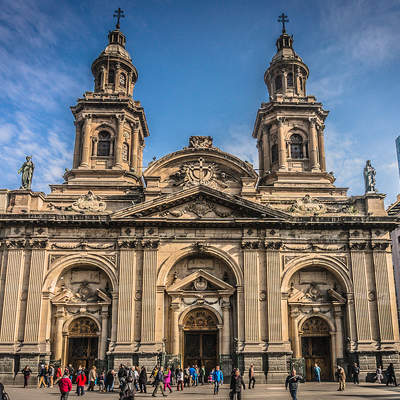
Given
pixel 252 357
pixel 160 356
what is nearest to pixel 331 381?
pixel 252 357

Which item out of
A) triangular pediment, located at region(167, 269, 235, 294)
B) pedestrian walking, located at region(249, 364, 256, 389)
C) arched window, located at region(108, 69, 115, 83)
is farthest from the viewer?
arched window, located at region(108, 69, 115, 83)

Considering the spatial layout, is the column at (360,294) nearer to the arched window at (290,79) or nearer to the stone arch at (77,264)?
the stone arch at (77,264)

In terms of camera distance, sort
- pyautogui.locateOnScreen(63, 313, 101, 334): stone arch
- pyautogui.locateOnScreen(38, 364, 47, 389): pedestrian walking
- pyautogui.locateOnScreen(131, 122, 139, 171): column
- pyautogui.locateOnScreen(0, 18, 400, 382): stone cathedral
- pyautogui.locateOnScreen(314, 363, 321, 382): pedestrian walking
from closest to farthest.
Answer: pyautogui.locateOnScreen(38, 364, 47, 389): pedestrian walking → pyautogui.locateOnScreen(314, 363, 321, 382): pedestrian walking → pyautogui.locateOnScreen(0, 18, 400, 382): stone cathedral → pyautogui.locateOnScreen(63, 313, 101, 334): stone arch → pyautogui.locateOnScreen(131, 122, 139, 171): column

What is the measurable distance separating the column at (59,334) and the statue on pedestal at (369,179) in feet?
84.0

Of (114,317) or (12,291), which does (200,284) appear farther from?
(12,291)

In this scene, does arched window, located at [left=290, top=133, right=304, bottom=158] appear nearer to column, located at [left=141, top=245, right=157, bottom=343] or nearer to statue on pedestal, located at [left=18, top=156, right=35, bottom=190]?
column, located at [left=141, top=245, right=157, bottom=343]

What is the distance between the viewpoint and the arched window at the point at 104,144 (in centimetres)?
4431

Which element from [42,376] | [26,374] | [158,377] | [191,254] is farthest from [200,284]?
[26,374]

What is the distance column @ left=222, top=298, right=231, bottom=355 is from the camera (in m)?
34.6

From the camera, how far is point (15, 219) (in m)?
35.9

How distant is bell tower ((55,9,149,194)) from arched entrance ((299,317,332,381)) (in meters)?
18.4

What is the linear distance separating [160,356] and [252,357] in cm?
635

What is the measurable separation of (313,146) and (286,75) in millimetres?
8291

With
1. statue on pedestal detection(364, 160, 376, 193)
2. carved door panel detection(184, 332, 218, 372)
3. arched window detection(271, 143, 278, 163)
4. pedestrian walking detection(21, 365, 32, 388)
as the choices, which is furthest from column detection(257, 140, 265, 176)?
pedestrian walking detection(21, 365, 32, 388)
